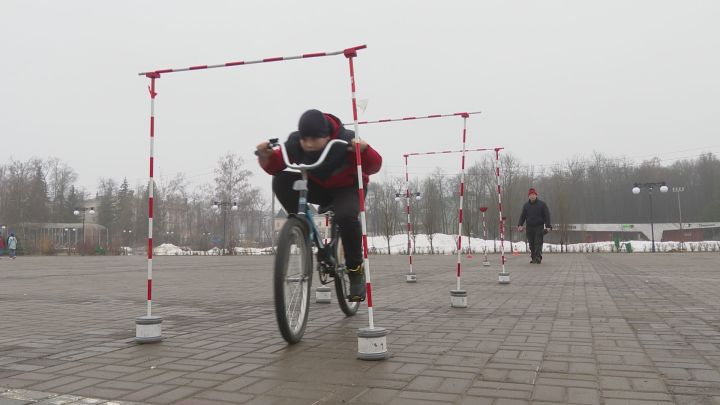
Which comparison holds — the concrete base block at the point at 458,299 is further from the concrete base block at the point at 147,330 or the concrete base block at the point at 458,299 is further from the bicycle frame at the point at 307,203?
the concrete base block at the point at 147,330

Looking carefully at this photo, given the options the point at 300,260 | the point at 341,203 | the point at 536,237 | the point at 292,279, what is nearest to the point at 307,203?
the point at 341,203

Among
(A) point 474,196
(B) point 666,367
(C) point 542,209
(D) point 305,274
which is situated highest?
(A) point 474,196

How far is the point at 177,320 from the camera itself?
18.4 ft

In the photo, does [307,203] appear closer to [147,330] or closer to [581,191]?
[147,330]

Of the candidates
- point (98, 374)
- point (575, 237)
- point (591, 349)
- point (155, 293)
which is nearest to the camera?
point (98, 374)

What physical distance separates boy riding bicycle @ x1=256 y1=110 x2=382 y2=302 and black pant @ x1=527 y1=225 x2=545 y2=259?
1160cm

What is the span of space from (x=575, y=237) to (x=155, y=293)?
68.2 metres

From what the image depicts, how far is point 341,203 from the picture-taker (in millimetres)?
4676

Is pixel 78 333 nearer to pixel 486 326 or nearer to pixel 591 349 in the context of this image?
pixel 486 326

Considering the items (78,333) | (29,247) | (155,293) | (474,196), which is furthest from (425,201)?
(78,333)

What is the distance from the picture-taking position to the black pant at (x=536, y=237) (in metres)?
15.4

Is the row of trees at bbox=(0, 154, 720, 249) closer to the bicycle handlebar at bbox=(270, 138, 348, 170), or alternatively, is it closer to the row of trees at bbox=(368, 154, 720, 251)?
the row of trees at bbox=(368, 154, 720, 251)

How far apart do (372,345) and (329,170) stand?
1508 mm

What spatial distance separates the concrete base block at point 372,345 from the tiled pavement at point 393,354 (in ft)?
0.28
